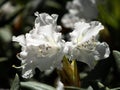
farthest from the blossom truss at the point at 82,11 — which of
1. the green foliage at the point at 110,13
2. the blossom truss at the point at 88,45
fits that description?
the blossom truss at the point at 88,45

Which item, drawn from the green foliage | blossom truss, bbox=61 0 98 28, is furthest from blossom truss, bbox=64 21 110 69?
the green foliage

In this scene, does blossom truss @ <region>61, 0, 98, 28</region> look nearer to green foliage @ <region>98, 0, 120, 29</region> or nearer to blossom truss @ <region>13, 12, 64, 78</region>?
green foliage @ <region>98, 0, 120, 29</region>

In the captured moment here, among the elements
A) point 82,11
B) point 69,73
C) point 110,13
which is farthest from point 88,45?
point 110,13

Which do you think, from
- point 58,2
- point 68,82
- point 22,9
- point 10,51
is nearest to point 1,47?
point 10,51

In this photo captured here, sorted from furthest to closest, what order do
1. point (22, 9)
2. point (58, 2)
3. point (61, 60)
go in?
point (58, 2), point (22, 9), point (61, 60)

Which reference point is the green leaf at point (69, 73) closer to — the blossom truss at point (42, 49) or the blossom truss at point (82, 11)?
the blossom truss at point (42, 49)

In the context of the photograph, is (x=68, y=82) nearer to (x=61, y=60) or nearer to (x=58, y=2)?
(x=61, y=60)

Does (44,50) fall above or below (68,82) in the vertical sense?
above

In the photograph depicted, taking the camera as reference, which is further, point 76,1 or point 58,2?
point 58,2
